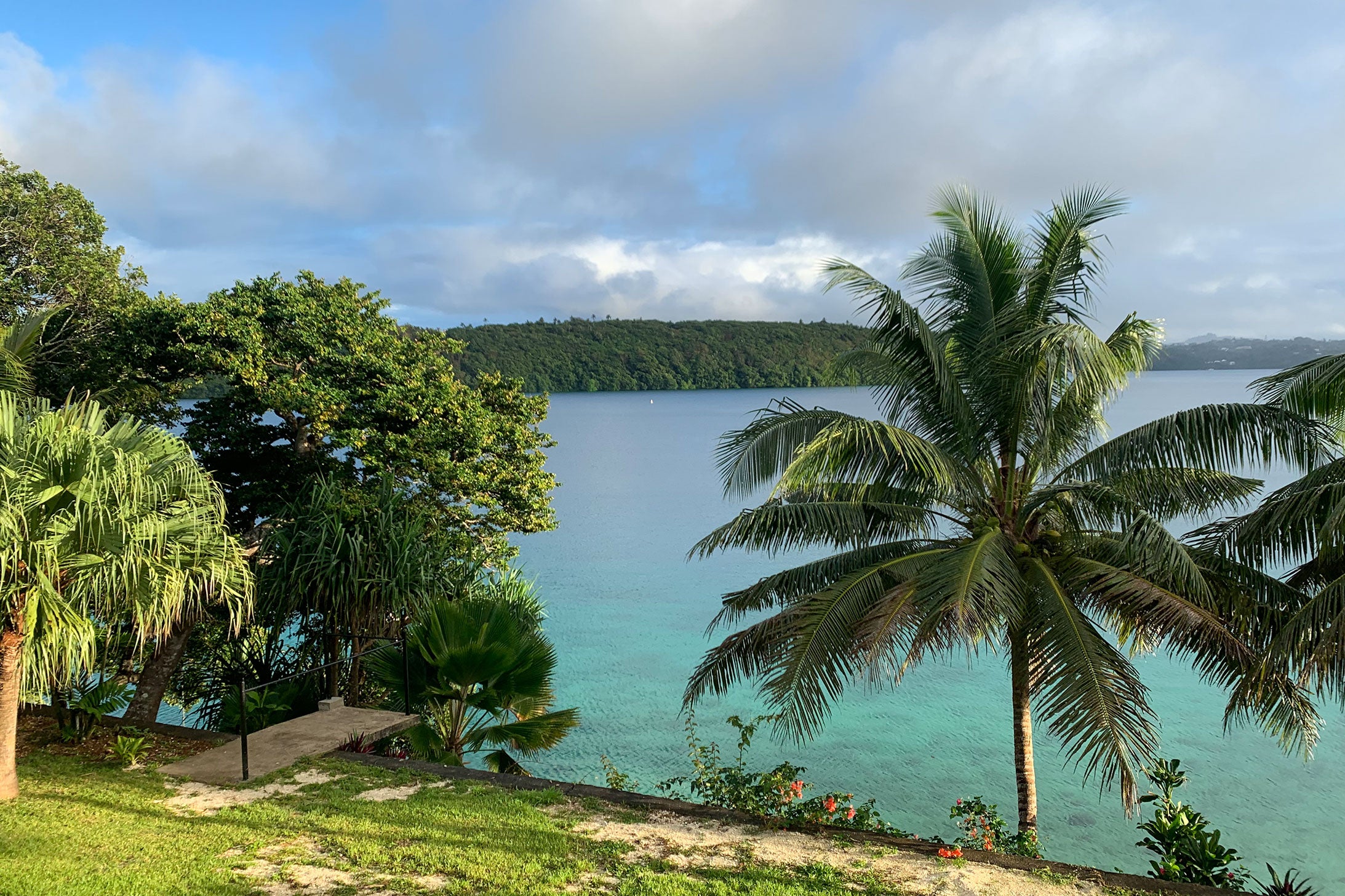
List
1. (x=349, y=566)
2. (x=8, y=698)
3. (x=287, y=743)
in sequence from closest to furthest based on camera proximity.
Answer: (x=8, y=698)
(x=287, y=743)
(x=349, y=566)

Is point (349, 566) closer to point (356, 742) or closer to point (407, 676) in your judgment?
point (407, 676)

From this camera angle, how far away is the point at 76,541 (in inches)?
233

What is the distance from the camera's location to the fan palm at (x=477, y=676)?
8.98 meters

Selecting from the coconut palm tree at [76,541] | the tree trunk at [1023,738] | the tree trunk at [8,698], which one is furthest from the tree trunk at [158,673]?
the tree trunk at [1023,738]

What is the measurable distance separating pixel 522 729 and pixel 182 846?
4.08 metres

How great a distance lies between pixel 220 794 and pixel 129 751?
1.32 m

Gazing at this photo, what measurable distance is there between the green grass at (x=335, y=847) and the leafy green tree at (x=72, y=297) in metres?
8.02

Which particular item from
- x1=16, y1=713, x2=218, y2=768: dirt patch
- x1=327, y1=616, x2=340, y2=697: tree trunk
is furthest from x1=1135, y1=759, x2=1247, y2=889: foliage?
x1=327, y1=616, x2=340, y2=697: tree trunk

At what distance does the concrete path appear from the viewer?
7117 mm

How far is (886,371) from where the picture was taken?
8.47 meters

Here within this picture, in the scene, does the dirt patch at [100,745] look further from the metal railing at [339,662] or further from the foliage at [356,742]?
the foliage at [356,742]

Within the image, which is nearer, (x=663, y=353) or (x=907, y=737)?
(x=907, y=737)

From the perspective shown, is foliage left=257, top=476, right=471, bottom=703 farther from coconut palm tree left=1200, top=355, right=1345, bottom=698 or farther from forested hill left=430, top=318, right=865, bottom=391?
forested hill left=430, top=318, right=865, bottom=391

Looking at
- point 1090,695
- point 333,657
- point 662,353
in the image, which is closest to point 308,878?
point 1090,695
